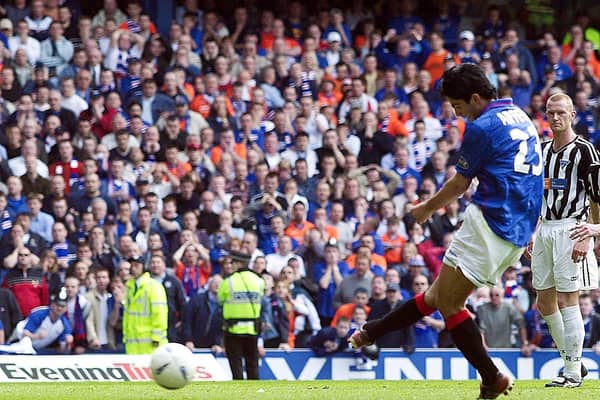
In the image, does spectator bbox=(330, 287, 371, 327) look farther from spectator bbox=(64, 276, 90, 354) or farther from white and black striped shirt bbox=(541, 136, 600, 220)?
white and black striped shirt bbox=(541, 136, 600, 220)

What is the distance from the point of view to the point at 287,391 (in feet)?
32.1

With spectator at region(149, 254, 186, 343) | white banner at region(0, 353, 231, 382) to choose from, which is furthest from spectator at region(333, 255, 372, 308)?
white banner at region(0, 353, 231, 382)

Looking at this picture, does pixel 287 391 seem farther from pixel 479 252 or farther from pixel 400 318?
pixel 479 252

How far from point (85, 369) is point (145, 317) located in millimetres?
2762

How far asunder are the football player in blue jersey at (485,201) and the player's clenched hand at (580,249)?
6.09 feet

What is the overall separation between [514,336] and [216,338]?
4034mm

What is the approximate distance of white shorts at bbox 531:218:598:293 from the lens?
10.5 metres

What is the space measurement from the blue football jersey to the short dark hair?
5.5 inches

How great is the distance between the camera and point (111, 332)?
16.7m

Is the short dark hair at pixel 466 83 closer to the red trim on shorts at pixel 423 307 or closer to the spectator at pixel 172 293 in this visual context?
the red trim on shorts at pixel 423 307

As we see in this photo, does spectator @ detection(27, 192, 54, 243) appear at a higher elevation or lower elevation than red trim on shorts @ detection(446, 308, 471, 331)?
higher

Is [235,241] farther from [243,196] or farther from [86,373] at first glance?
[86,373]

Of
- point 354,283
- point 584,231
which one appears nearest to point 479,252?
point 584,231

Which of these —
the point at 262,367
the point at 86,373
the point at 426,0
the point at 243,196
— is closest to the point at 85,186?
the point at 243,196
